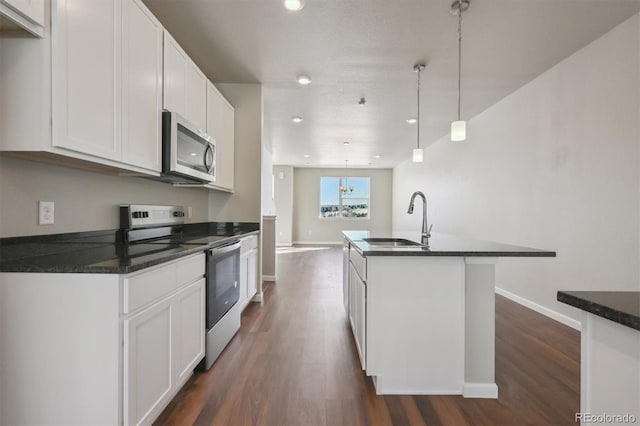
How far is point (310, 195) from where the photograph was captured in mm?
9531

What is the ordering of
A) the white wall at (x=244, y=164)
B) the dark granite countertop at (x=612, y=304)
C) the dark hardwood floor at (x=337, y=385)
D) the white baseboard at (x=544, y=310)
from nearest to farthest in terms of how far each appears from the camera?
the dark granite countertop at (x=612, y=304) → the dark hardwood floor at (x=337, y=385) → the white baseboard at (x=544, y=310) → the white wall at (x=244, y=164)

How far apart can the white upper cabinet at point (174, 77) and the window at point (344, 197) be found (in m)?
7.37

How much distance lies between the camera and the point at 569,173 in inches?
110

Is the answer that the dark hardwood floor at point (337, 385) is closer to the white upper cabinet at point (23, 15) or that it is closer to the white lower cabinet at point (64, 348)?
the white lower cabinet at point (64, 348)

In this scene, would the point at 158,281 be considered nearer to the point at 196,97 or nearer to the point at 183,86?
the point at 183,86

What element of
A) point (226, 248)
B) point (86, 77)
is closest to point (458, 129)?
point (226, 248)

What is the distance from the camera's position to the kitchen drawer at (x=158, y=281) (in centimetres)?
119

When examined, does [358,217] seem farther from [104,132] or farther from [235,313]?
[104,132]

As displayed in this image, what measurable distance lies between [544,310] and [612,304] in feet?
10.1

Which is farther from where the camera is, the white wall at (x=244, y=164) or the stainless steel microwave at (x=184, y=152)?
the white wall at (x=244, y=164)

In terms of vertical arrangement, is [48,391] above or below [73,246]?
below

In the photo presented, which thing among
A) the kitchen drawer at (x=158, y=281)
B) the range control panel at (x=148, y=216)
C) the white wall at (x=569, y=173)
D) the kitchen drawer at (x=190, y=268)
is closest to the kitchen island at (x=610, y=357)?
the kitchen drawer at (x=158, y=281)

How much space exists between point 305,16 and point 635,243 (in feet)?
10.3

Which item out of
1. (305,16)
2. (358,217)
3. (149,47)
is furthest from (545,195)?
(358,217)
